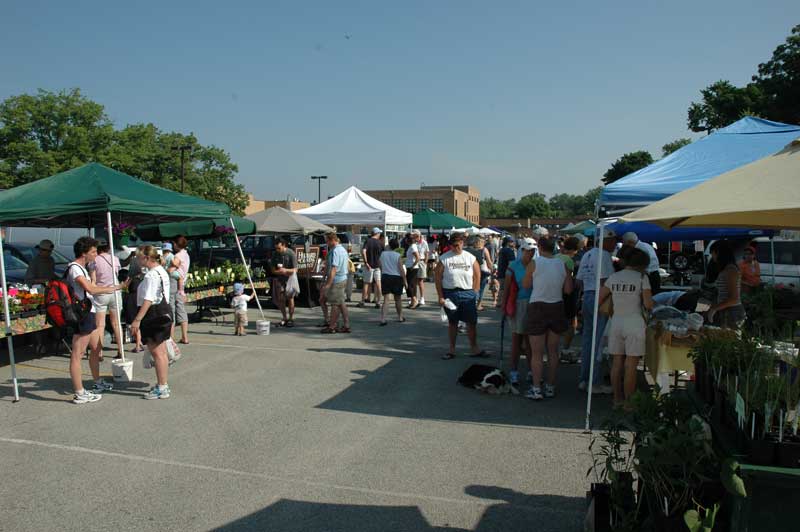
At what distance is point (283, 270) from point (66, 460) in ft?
22.8

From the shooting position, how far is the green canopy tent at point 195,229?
18.0 meters

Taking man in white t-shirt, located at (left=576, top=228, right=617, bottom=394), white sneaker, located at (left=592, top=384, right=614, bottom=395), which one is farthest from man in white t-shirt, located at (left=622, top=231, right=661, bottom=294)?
white sneaker, located at (left=592, top=384, right=614, bottom=395)

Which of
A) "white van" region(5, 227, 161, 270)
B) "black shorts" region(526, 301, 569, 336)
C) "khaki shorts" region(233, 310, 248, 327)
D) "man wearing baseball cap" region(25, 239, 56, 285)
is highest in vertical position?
"white van" region(5, 227, 161, 270)

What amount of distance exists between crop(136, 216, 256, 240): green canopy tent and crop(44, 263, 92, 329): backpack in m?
10.8

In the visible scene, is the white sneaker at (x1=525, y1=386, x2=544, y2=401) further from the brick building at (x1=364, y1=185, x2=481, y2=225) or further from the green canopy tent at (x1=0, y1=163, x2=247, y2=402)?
the brick building at (x1=364, y1=185, x2=481, y2=225)

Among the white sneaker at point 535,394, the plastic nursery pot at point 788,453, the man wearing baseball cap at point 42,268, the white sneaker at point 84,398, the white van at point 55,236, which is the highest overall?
the white van at point 55,236

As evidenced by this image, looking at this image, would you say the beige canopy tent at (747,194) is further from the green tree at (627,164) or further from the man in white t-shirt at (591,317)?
the green tree at (627,164)

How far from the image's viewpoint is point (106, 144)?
41.5 meters

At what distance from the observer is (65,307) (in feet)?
21.6

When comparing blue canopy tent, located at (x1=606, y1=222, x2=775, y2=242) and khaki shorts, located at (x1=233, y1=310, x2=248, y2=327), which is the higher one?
blue canopy tent, located at (x1=606, y1=222, x2=775, y2=242)

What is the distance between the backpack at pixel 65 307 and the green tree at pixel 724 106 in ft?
104

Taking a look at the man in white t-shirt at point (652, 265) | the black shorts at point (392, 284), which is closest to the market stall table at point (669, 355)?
the man in white t-shirt at point (652, 265)

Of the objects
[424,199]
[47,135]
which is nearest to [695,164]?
[47,135]

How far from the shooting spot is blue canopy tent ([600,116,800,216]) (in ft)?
22.2
